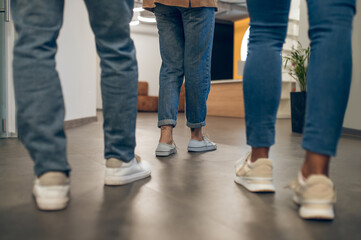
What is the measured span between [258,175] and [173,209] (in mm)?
280

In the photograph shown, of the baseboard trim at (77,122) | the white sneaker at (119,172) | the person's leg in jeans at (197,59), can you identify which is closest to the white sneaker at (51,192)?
the white sneaker at (119,172)

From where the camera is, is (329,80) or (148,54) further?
(148,54)

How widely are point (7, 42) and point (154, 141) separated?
118 cm

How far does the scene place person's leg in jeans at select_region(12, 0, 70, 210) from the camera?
77 cm

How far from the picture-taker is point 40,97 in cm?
77

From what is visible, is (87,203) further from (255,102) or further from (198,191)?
(255,102)

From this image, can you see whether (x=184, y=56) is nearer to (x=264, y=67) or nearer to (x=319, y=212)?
(x=264, y=67)

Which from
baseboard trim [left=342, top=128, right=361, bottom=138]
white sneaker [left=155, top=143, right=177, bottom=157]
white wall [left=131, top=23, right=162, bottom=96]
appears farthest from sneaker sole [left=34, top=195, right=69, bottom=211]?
white wall [left=131, top=23, right=162, bottom=96]

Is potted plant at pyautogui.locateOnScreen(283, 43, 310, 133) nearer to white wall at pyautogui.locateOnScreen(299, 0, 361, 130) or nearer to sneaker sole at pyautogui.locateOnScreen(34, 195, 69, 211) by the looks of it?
white wall at pyautogui.locateOnScreen(299, 0, 361, 130)

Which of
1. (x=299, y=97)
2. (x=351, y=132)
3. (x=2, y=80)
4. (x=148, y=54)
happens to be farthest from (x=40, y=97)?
(x=148, y=54)

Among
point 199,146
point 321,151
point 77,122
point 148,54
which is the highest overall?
point 148,54

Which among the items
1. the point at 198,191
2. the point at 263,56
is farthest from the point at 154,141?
the point at 263,56

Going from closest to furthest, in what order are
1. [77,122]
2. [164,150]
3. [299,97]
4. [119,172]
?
1. [119,172]
2. [164,150]
3. [299,97]
4. [77,122]

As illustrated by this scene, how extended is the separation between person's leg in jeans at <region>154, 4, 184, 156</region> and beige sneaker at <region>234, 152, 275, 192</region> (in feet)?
1.97
